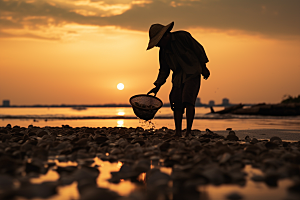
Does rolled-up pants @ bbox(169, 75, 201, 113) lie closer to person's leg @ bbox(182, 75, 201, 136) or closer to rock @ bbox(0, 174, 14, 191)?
person's leg @ bbox(182, 75, 201, 136)

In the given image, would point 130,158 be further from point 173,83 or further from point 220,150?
point 173,83

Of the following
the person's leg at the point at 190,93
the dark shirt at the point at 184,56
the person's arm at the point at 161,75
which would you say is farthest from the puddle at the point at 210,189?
the person's arm at the point at 161,75

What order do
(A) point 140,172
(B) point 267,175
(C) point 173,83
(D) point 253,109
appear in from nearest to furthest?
(B) point 267,175 < (A) point 140,172 < (C) point 173,83 < (D) point 253,109

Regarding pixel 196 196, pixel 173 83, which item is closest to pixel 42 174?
pixel 196 196

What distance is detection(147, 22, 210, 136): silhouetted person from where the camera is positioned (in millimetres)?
5602

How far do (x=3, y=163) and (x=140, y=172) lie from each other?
47.9 inches

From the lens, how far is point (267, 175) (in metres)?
2.57

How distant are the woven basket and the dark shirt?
2.35ft

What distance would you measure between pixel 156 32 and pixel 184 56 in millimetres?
668

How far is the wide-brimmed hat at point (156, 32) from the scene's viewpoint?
5.44 m

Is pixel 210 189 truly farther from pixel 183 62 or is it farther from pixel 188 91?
pixel 183 62

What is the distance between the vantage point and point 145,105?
652 cm

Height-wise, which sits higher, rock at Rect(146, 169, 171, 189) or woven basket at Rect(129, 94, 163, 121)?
woven basket at Rect(129, 94, 163, 121)

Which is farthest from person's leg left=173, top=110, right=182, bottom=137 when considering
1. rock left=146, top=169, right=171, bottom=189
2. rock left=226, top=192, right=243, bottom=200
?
rock left=226, top=192, right=243, bottom=200
